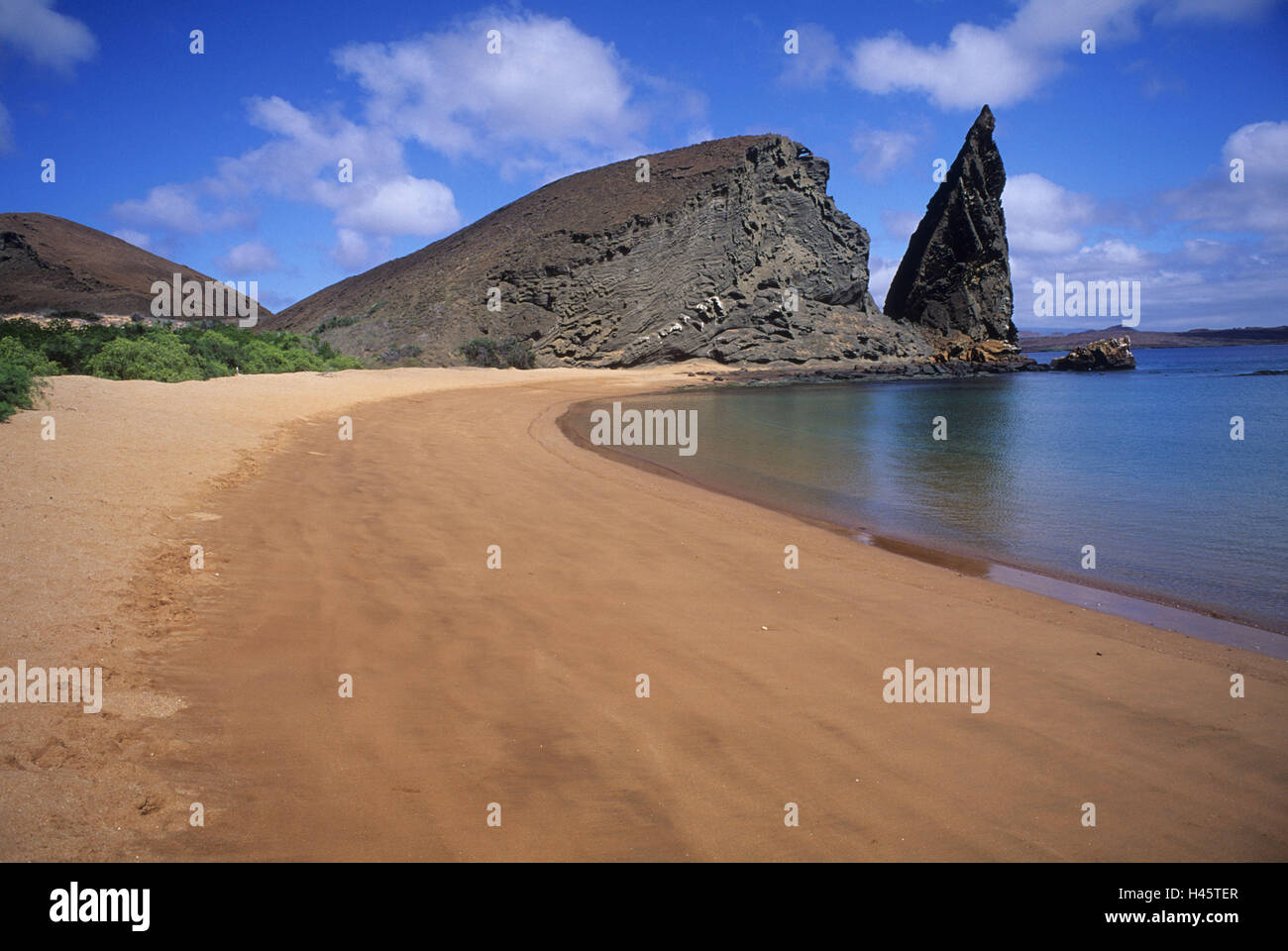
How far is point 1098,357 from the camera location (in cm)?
7188

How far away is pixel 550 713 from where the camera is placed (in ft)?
12.3

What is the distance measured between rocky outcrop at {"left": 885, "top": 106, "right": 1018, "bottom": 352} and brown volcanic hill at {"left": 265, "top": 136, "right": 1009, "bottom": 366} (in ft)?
39.6

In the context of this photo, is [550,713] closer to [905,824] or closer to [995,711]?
[905,824]

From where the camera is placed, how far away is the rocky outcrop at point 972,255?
73.2 metres

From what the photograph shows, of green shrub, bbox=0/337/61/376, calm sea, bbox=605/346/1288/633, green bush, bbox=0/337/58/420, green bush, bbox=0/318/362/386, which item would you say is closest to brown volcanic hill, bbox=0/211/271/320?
green bush, bbox=0/318/362/386

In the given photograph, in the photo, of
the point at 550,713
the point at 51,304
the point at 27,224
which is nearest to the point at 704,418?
the point at 550,713

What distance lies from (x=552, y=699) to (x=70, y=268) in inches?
3356

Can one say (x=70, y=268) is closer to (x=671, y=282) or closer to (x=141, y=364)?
(x=671, y=282)

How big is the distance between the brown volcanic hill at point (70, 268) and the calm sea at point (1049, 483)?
5457 centimetres

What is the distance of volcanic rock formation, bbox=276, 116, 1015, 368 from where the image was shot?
51406 mm
